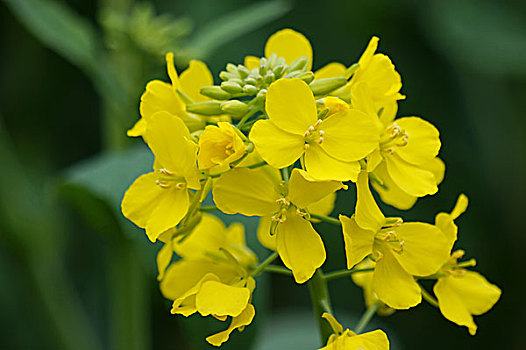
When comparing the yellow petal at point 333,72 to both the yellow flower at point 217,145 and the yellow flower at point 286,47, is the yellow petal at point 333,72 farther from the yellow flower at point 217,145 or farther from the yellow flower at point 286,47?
the yellow flower at point 217,145

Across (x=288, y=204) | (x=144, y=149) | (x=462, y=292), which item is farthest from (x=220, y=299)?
(x=144, y=149)

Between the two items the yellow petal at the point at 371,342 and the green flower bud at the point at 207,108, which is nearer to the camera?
the yellow petal at the point at 371,342

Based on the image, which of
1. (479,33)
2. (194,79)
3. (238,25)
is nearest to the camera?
(194,79)

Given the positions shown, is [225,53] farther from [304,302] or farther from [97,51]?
[304,302]

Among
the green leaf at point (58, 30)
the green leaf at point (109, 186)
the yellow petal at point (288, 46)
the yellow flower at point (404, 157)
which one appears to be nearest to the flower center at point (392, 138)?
the yellow flower at point (404, 157)

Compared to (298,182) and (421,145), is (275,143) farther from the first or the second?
(421,145)

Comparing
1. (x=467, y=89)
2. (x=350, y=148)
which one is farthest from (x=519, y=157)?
(x=350, y=148)

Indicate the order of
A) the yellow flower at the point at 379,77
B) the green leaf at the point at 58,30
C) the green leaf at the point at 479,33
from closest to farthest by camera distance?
the yellow flower at the point at 379,77 → the green leaf at the point at 58,30 → the green leaf at the point at 479,33
